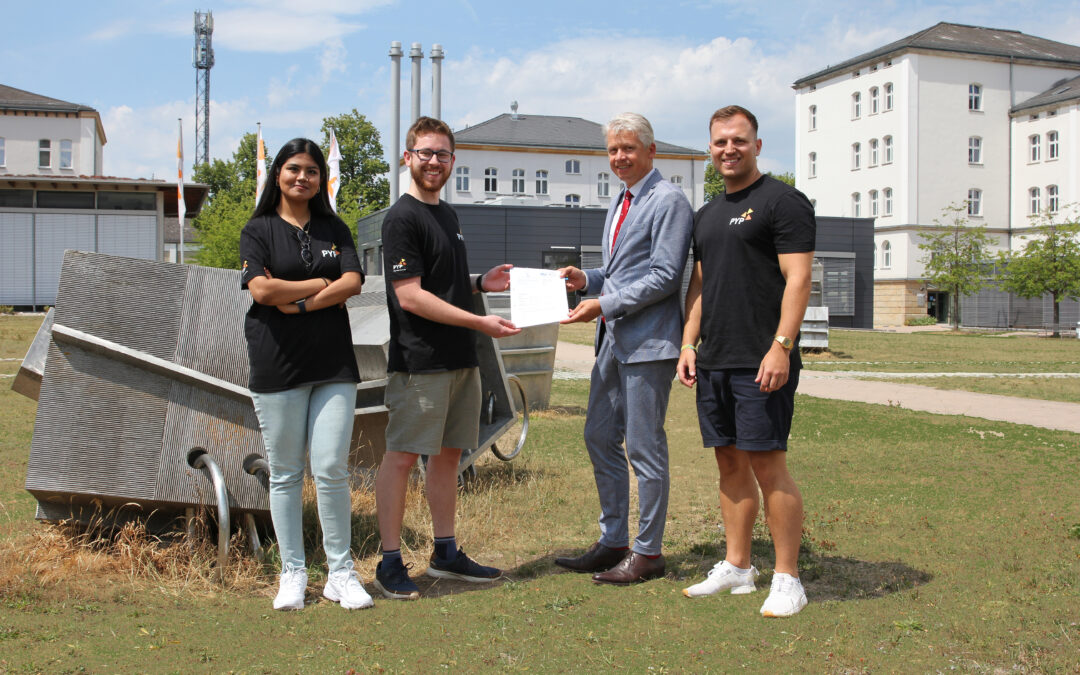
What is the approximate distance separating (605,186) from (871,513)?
210ft

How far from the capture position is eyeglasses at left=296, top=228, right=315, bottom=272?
4.04m

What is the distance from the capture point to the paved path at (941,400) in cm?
1083

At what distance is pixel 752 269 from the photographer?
4.04m

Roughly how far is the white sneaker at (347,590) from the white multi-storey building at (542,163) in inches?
2422

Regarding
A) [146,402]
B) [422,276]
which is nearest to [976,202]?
[422,276]

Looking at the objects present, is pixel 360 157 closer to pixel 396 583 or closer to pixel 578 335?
pixel 578 335

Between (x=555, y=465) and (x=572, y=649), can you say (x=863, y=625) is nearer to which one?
(x=572, y=649)

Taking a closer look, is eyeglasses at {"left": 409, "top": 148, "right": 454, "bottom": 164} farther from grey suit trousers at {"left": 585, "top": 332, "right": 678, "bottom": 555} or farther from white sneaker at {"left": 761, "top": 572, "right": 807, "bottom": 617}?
white sneaker at {"left": 761, "top": 572, "right": 807, "bottom": 617}

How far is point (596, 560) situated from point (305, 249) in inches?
78.6

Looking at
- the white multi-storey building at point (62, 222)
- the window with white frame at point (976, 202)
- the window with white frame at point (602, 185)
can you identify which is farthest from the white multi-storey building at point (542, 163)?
the white multi-storey building at point (62, 222)

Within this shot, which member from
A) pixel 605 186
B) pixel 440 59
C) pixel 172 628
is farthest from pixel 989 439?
pixel 605 186

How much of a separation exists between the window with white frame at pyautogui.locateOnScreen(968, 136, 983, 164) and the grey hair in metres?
59.7

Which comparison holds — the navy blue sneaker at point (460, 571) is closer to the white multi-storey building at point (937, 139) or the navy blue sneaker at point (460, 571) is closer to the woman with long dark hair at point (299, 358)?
the woman with long dark hair at point (299, 358)

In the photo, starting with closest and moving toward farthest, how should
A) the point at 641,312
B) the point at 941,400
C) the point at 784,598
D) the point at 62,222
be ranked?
the point at 784,598 → the point at 641,312 → the point at 941,400 → the point at 62,222
